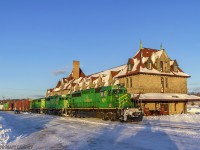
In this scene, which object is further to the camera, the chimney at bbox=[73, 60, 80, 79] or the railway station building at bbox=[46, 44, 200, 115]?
the chimney at bbox=[73, 60, 80, 79]

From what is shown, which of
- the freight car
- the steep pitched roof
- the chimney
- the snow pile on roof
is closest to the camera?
the freight car

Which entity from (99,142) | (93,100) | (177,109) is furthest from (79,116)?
(99,142)

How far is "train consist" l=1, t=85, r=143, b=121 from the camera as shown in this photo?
88.4 feet

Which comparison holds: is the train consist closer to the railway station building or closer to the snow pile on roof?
the railway station building

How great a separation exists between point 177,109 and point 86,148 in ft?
112

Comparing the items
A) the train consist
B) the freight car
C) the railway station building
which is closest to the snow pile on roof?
the railway station building

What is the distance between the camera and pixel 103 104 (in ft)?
100

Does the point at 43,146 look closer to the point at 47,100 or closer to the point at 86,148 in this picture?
the point at 86,148

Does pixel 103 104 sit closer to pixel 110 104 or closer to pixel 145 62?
pixel 110 104

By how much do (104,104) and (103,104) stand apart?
277 millimetres

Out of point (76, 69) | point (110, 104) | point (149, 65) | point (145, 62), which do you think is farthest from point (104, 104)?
point (76, 69)

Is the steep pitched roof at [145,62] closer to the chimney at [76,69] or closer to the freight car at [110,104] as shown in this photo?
the freight car at [110,104]

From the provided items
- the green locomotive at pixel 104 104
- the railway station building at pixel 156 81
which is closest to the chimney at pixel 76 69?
the railway station building at pixel 156 81

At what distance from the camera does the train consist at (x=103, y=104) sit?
27.0 meters
